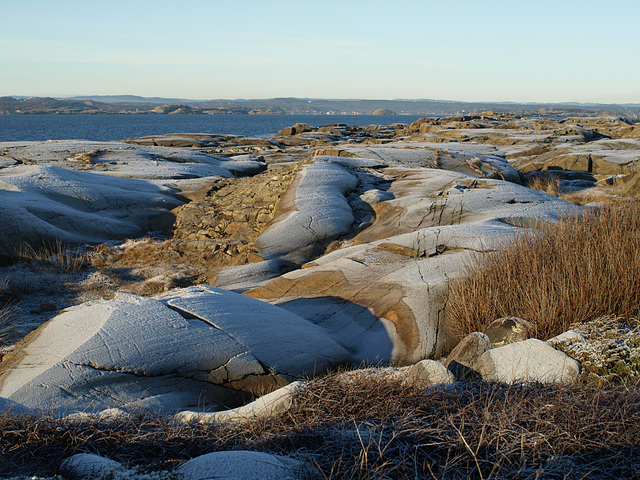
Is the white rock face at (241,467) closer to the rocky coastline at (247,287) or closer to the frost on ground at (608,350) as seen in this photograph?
the rocky coastline at (247,287)

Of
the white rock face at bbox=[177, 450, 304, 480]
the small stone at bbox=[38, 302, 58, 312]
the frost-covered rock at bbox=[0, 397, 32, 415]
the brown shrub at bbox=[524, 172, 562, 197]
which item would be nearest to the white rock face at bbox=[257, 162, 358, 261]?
the small stone at bbox=[38, 302, 58, 312]

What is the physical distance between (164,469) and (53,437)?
2.11 ft

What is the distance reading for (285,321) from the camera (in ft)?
16.9

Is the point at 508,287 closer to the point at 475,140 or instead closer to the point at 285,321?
the point at 285,321

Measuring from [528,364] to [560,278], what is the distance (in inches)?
51.0

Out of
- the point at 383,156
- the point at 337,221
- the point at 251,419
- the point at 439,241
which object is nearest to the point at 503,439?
the point at 251,419

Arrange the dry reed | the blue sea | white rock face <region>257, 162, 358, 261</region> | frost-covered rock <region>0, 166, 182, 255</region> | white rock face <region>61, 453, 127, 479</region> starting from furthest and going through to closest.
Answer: the blue sea, frost-covered rock <region>0, 166, 182, 255</region>, white rock face <region>257, 162, 358, 261</region>, the dry reed, white rock face <region>61, 453, 127, 479</region>

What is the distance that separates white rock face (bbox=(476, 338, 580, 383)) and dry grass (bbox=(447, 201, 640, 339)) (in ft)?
2.20

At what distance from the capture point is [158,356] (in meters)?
4.14

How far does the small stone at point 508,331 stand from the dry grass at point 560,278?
0.41ft

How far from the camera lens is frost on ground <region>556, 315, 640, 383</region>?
11.1 feet

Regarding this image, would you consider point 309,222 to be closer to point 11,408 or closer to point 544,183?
point 11,408

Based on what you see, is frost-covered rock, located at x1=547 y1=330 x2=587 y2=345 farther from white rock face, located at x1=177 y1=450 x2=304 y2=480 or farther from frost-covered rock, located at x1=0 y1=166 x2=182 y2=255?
frost-covered rock, located at x1=0 y1=166 x2=182 y2=255

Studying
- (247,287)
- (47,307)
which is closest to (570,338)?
(247,287)
